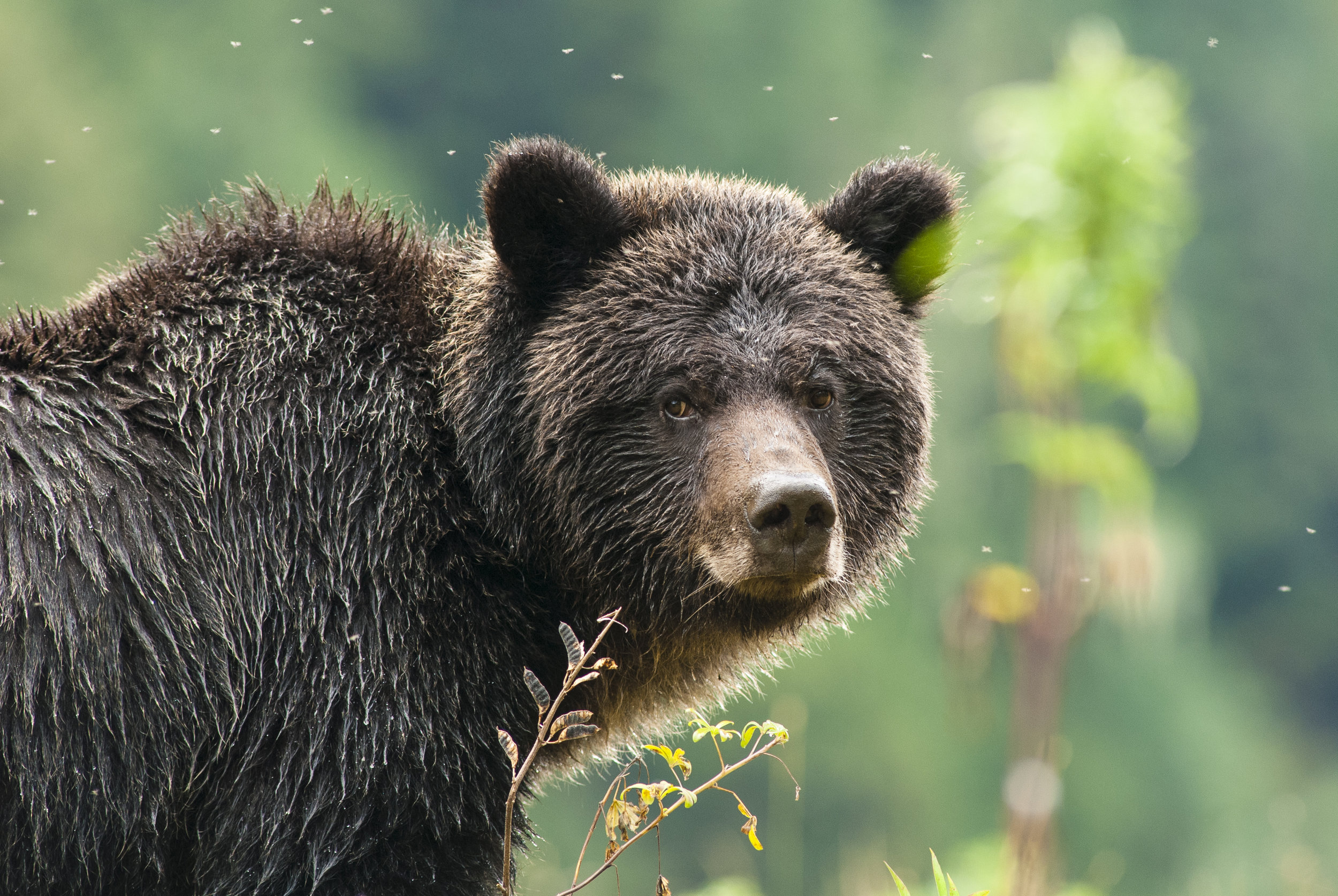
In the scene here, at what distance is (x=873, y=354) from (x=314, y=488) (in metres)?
1.75

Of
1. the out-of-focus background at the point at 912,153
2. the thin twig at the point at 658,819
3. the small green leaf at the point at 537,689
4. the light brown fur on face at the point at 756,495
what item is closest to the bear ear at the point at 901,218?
the light brown fur on face at the point at 756,495

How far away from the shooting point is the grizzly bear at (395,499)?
3713 mm

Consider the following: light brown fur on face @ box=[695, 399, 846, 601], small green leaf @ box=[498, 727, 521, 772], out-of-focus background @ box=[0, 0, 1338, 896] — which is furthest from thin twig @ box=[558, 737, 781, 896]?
out-of-focus background @ box=[0, 0, 1338, 896]

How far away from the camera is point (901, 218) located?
4715 mm

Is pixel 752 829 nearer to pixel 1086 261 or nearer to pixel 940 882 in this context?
pixel 940 882

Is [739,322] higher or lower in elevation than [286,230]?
lower

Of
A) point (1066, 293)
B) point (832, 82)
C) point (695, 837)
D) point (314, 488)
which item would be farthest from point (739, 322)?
point (832, 82)

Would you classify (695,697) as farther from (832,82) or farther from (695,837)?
(832,82)

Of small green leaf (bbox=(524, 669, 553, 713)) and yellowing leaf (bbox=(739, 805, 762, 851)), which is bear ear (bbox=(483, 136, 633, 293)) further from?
yellowing leaf (bbox=(739, 805, 762, 851))

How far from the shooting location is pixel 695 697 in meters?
4.83

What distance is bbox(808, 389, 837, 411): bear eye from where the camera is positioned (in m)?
4.22

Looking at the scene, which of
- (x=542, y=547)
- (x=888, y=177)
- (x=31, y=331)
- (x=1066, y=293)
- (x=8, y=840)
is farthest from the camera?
(x=1066, y=293)

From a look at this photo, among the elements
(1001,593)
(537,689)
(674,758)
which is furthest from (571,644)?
(1001,593)

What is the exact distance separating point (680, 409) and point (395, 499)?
88 centimetres
